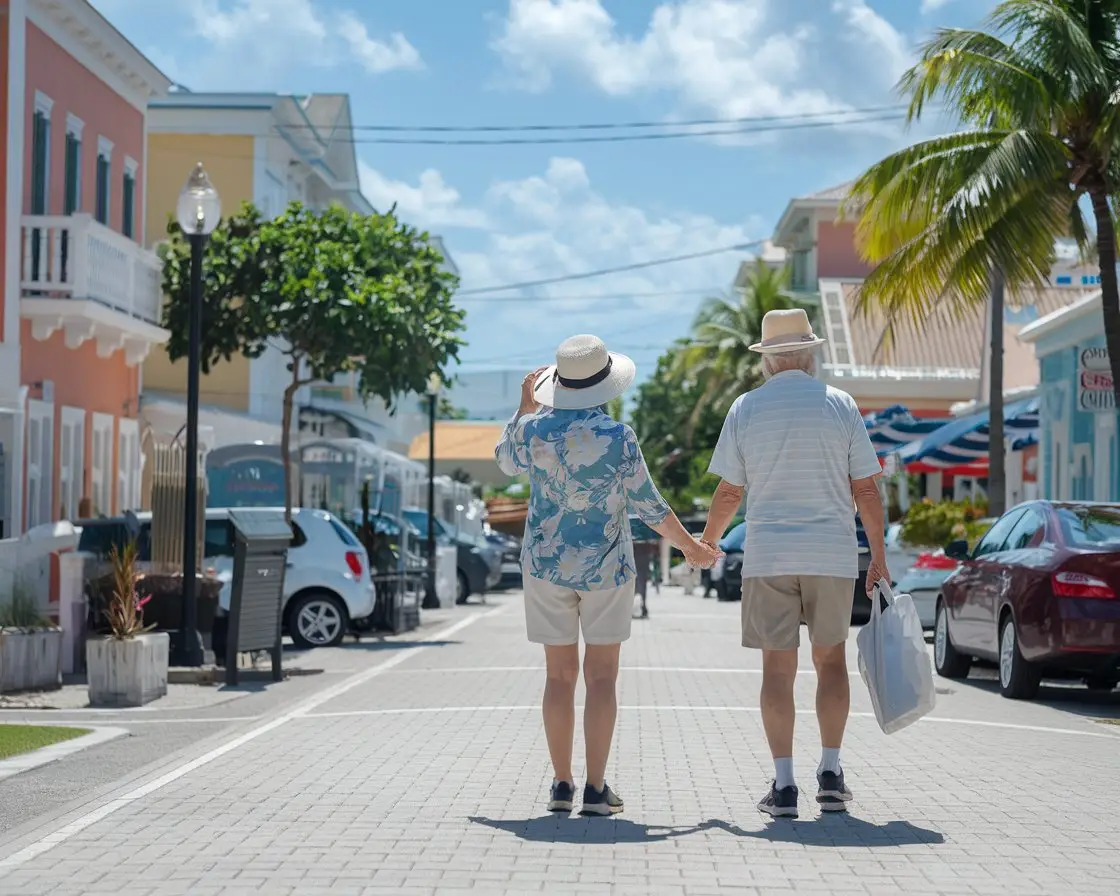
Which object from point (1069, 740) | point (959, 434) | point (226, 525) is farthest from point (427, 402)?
point (1069, 740)

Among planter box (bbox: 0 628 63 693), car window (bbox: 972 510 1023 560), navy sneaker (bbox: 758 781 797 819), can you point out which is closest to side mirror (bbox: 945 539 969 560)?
Result: car window (bbox: 972 510 1023 560)

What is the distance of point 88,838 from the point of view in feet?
25.1

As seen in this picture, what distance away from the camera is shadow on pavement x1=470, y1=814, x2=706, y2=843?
7605mm

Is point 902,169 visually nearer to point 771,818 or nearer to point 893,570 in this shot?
point 893,570

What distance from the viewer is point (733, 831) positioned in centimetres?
784

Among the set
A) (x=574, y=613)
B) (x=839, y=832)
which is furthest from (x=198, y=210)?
(x=839, y=832)

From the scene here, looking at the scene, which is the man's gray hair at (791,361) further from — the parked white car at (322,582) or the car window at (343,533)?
the car window at (343,533)

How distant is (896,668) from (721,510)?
3.34 feet

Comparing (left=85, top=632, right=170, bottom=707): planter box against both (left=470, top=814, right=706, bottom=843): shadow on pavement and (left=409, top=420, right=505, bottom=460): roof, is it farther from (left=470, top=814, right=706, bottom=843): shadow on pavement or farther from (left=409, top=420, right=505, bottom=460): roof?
(left=409, top=420, right=505, bottom=460): roof

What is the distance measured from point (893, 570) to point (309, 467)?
8724mm

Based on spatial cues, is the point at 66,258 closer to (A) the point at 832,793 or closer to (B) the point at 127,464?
(B) the point at 127,464

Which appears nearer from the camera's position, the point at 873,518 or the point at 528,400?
the point at 873,518

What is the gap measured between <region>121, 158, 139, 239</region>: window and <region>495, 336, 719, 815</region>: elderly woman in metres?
21.9

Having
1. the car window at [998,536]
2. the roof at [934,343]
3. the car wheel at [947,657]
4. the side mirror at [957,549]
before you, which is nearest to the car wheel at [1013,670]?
the side mirror at [957,549]
